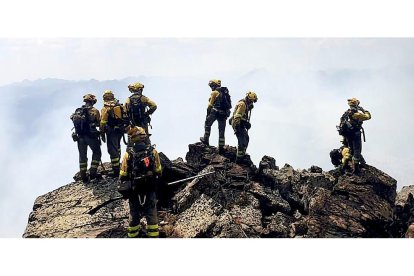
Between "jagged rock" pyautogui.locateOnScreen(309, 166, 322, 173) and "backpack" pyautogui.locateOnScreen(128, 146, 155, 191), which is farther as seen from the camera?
"jagged rock" pyautogui.locateOnScreen(309, 166, 322, 173)

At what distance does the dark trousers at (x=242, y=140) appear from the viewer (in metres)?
16.7

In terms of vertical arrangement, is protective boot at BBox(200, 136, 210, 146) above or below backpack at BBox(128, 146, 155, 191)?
above

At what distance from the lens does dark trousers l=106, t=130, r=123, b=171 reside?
15.6 metres

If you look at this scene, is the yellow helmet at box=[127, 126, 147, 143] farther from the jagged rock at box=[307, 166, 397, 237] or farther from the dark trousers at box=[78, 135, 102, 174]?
the jagged rock at box=[307, 166, 397, 237]

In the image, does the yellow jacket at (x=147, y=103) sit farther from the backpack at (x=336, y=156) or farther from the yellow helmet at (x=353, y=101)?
the backpack at (x=336, y=156)

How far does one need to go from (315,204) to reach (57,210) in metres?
8.89

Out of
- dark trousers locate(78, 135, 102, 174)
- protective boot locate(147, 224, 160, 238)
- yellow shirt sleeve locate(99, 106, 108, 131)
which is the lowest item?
protective boot locate(147, 224, 160, 238)

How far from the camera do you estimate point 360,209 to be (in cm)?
1452

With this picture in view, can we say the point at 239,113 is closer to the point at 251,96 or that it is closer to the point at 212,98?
the point at 251,96

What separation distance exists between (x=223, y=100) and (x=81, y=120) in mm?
5771

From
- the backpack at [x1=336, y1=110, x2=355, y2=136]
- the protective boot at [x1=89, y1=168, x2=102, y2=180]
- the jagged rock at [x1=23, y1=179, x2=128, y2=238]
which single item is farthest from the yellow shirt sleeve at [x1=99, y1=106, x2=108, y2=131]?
the backpack at [x1=336, y1=110, x2=355, y2=136]

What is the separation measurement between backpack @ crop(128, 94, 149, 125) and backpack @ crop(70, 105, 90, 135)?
1.69 metres

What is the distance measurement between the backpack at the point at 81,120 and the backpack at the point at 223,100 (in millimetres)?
5265

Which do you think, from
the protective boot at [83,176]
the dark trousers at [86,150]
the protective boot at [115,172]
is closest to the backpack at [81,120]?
the dark trousers at [86,150]
